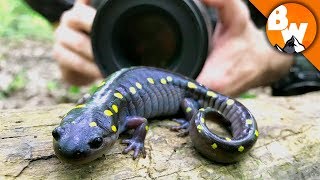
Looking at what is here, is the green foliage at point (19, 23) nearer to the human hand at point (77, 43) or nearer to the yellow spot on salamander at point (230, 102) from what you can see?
the human hand at point (77, 43)

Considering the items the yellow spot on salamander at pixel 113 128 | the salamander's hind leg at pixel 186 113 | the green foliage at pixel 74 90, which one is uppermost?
the yellow spot on salamander at pixel 113 128

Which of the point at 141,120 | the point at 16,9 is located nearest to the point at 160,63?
the point at 141,120

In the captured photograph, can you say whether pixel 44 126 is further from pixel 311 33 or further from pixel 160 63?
pixel 311 33

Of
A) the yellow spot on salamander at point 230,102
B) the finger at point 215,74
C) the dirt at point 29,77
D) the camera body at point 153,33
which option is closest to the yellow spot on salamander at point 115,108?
the camera body at point 153,33

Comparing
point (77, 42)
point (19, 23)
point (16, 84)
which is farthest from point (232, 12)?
point (19, 23)

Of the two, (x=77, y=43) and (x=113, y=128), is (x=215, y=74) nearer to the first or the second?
(x=77, y=43)
